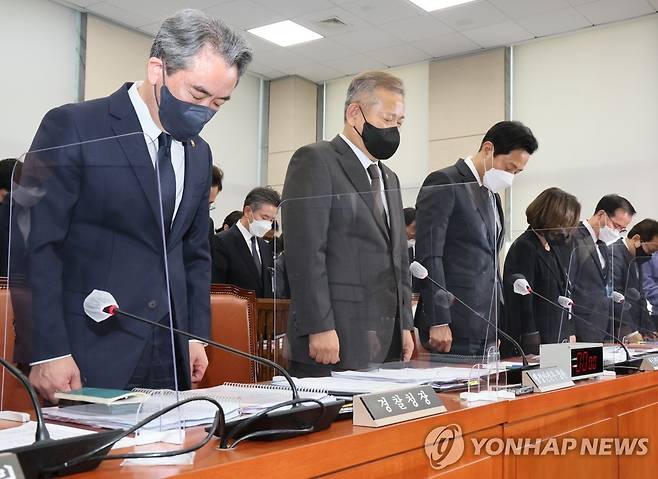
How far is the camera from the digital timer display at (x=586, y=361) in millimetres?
1553

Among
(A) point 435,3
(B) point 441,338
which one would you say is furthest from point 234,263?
(A) point 435,3

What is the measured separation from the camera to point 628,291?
2.63 meters

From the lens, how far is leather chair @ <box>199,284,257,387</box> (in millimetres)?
1658

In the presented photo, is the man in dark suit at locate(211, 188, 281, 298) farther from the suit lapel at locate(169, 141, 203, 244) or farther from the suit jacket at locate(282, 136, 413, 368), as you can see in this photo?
the suit lapel at locate(169, 141, 203, 244)

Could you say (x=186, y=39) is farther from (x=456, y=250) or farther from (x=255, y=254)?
(x=255, y=254)

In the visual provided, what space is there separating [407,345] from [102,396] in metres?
0.69

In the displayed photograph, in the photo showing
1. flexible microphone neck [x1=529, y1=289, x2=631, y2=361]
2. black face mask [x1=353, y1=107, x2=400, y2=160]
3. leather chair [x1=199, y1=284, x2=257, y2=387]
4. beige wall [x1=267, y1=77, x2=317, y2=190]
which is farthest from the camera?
beige wall [x1=267, y1=77, x2=317, y2=190]

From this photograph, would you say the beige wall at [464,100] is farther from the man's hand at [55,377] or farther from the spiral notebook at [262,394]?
the man's hand at [55,377]

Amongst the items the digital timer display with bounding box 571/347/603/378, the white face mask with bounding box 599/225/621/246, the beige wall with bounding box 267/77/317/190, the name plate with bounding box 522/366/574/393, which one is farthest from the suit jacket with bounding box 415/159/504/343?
the beige wall with bounding box 267/77/317/190

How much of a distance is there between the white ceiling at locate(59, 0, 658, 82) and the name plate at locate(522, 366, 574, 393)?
473 centimetres

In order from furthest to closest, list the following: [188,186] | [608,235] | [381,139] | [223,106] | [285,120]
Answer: [285,120], [223,106], [608,235], [381,139], [188,186]

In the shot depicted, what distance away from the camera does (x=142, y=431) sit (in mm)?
803

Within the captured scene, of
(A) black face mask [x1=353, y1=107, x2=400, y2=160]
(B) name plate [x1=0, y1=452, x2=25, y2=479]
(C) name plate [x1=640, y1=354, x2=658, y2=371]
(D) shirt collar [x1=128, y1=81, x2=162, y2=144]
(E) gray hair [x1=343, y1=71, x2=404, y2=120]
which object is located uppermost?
(E) gray hair [x1=343, y1=71, x2=404, y2=120]

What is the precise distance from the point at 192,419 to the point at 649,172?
5.74m
